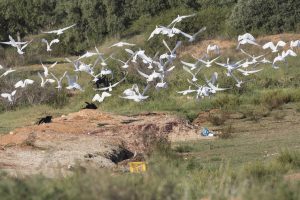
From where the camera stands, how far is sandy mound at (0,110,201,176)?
17109 mm

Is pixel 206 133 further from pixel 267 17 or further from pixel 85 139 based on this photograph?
pixel 267 17

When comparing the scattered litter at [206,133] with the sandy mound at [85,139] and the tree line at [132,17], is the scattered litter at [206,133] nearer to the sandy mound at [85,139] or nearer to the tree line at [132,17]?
the sandy mound at [85,139]

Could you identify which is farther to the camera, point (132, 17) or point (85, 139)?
point (132, 17)

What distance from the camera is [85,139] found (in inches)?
841

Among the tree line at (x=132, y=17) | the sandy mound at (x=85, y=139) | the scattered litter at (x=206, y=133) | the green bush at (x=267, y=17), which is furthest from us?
the tree line at (x=132, y=17)

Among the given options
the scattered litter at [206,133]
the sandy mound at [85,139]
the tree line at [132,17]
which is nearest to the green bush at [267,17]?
the tree line at [132,17]

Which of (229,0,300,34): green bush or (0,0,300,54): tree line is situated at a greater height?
(229,0,300,34): green bush

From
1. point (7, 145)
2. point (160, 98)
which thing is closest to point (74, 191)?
point (7, 145)

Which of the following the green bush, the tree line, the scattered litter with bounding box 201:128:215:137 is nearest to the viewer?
the scattered litter with bounding box 201:128:215:137

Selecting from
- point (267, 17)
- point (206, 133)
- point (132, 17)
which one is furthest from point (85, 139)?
point (132, 17)

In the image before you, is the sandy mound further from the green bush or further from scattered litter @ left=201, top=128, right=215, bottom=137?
the green bush

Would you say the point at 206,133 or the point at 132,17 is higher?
the point at 206,133

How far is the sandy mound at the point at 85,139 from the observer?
1711 centimetres

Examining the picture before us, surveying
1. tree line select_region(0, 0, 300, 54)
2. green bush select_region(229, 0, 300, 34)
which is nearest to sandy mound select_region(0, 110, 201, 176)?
green bush select_region(229, 0, 300, 34)
